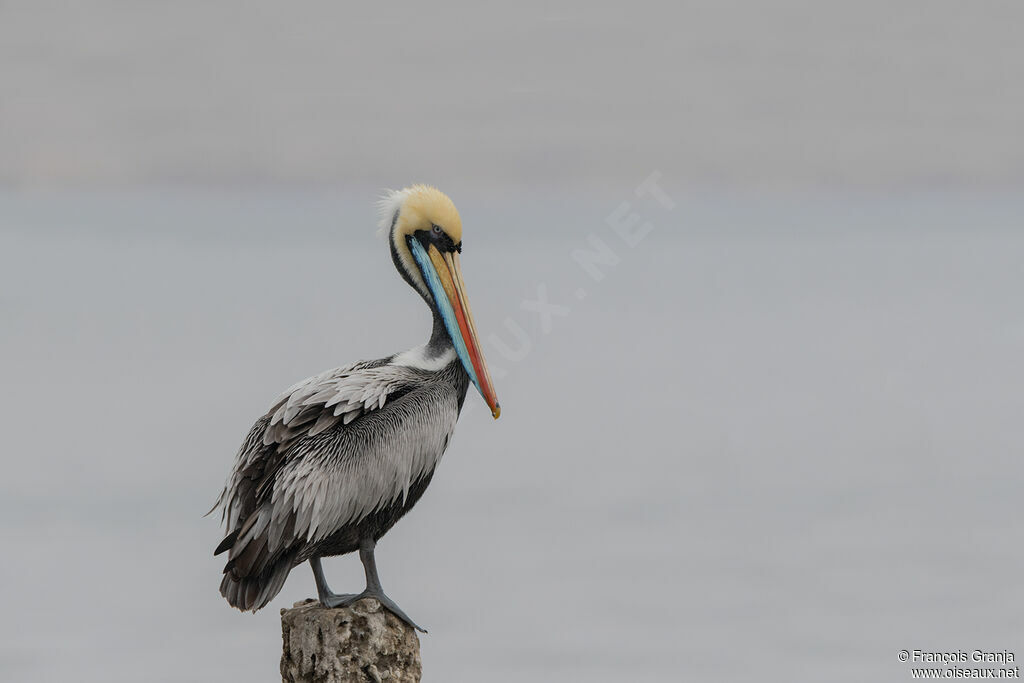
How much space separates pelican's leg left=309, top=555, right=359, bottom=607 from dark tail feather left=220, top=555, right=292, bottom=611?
0.99 feet

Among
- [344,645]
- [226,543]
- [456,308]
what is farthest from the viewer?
[456,308]

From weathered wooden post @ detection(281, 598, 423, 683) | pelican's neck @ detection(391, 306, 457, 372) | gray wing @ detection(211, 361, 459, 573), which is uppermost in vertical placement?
pelican's neck @ detection(391, 306, 457, 372)

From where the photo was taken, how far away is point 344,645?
6.91 metres

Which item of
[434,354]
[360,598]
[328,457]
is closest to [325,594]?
[360,598]

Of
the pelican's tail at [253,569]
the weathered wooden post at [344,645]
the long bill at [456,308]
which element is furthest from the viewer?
the long bill at [456,308]

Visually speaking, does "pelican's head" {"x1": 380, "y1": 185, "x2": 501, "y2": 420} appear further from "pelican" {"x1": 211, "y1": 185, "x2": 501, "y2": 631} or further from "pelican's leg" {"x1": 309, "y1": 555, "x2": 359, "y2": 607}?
"pelican's leg" {"x1": 309, "y1": 555, "x2": 359, "y2": 607}

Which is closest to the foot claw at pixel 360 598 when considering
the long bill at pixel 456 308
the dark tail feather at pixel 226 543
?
the dark tail feather at pixel 226 543

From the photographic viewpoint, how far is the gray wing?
6.68m

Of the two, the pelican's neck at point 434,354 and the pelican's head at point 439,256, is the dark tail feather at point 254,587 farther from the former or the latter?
the pelican's head at point 439,256

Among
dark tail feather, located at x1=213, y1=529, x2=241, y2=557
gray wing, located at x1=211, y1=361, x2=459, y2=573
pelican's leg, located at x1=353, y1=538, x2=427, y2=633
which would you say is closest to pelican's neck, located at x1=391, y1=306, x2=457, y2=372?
gray wing, located at x1=211, y1=361, x2=459, y2=573

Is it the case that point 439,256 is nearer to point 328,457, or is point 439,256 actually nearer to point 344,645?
point 328,457

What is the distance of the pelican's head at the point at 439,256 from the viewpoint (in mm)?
7363

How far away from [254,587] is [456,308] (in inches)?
76.1

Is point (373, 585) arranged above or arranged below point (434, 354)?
below
